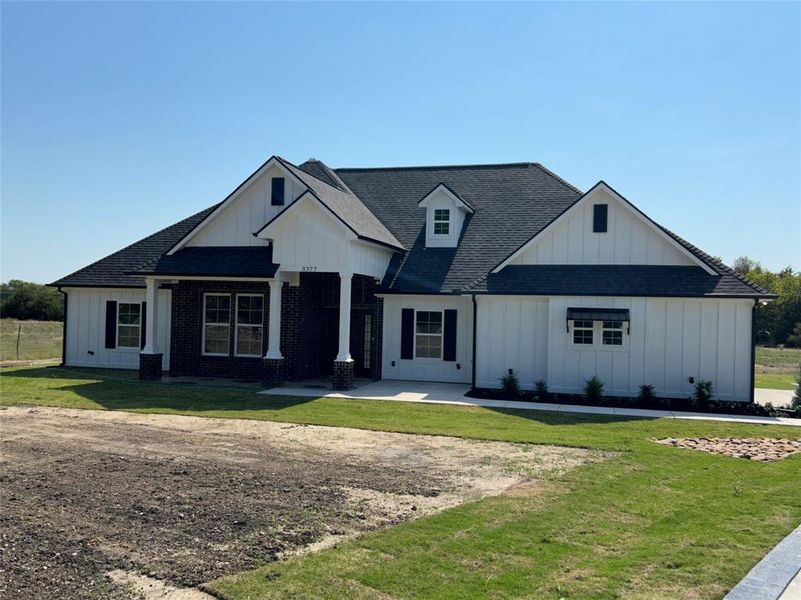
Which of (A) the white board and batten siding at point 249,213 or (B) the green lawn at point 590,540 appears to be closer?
(B) the green lawn at point 590,540

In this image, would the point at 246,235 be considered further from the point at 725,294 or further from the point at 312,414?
the point at 725,294

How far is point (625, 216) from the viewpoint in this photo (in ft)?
60.3

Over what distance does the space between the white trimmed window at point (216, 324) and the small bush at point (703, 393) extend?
44.5 ft

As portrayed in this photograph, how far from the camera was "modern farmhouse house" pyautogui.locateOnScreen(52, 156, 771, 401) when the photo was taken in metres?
17.5

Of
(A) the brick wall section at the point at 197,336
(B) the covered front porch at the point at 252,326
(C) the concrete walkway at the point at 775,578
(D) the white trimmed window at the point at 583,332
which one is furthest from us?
(A) the brick wall section at the point at 197,336

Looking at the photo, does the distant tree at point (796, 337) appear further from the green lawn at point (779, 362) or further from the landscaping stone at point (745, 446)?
the landscaping stone at point (745, 446)

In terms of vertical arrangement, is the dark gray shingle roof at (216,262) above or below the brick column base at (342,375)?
above

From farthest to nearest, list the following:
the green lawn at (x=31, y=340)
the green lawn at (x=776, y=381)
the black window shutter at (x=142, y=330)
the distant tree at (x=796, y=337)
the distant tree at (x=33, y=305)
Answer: the distant tree at (x=33, y=305) < the distant tree at (x=796, y=337) < the green lawn at (x=31, y=340) < the black window shutter at (x=142, y=330) < the green lawn at (x=776, y=381)

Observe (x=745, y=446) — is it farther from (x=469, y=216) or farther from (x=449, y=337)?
(x=469, y=216)

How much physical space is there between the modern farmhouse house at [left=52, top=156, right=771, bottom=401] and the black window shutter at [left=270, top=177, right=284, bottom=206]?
5 cm

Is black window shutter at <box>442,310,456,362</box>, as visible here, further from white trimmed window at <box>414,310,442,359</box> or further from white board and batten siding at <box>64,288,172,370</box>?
white board and batten siding at <box>64,288,172,370</box>

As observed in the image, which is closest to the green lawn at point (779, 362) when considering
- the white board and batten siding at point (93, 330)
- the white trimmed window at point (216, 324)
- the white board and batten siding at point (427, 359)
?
the white board and batten siding at point (427, 359)

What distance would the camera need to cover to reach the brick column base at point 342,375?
18.4 m

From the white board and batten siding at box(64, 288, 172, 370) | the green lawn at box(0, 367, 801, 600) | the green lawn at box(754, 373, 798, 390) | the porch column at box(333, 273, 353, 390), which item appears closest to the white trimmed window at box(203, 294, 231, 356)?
the white board and batten siding at box(64, 288, 172, 370)
